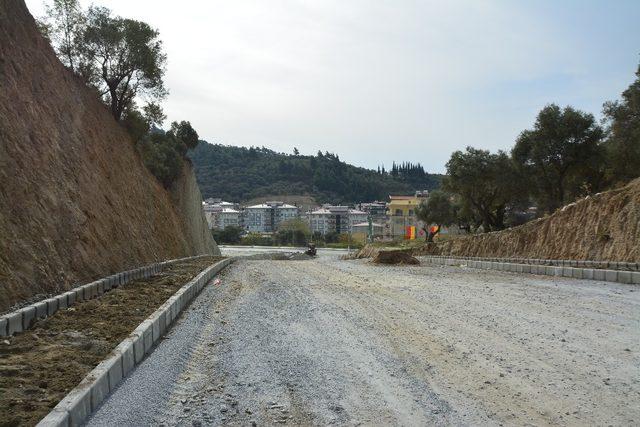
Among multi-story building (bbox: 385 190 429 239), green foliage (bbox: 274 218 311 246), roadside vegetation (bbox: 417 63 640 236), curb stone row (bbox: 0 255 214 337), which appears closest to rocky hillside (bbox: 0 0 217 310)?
curb stone row (bbox: 0 255 214 337)

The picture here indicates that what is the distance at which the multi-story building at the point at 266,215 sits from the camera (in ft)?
616

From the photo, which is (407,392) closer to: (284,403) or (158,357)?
(284,403)

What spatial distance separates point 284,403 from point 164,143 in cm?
3552

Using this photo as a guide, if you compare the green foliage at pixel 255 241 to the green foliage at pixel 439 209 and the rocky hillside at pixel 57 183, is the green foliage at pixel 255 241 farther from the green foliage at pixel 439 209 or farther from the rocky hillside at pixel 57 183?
the rocky hillside at pixel 57 183

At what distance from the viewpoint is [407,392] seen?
567 cm

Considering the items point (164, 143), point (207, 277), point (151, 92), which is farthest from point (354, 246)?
point (207, 277)

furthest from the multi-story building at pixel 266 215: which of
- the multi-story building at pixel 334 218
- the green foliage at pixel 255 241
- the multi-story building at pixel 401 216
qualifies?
the green foliage at pixel 255 241

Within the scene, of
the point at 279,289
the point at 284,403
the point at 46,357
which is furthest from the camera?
the point at 279,289

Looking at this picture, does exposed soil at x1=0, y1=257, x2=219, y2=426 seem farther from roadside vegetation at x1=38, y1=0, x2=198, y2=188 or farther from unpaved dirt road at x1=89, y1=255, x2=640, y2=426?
roadside vegetation at x1=38, y1=0, x2=198, y2=188

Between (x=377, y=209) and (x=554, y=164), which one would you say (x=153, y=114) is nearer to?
(x=554, y=164)

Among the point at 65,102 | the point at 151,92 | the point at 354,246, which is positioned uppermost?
the point at 151,92

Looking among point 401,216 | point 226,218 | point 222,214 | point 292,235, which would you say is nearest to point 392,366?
point 292,235

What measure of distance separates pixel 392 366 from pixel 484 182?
43.6 metres

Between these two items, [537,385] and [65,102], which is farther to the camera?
[65,102]
